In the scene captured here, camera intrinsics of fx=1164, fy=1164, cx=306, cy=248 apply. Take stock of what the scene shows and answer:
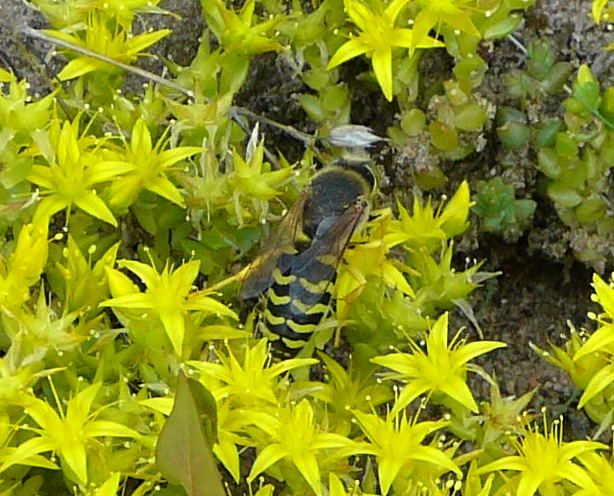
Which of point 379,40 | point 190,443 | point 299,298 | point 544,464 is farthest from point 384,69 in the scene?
point 190,443

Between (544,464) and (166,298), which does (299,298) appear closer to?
(166,298)

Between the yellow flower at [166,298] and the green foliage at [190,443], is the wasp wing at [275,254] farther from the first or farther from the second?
the green foliage at [190,443]

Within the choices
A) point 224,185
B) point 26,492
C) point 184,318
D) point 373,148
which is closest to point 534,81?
point 373,148

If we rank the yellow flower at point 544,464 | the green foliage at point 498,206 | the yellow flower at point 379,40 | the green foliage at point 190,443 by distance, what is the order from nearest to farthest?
the green foliage at point 190,443 < the yellow flower at point 544,464 < the yellow flower at point 379,40 < the green foliage at point 498,206

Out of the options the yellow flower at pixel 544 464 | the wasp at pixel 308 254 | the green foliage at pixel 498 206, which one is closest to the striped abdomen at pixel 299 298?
the wasp at pixel 308 254

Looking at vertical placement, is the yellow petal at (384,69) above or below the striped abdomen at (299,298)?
Answer: above

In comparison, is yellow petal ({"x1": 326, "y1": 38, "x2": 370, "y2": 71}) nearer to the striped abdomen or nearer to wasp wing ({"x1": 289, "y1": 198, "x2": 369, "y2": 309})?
wasp wing ({"x1": 289, "y1": 198, "x2": 369, "y2": 309})

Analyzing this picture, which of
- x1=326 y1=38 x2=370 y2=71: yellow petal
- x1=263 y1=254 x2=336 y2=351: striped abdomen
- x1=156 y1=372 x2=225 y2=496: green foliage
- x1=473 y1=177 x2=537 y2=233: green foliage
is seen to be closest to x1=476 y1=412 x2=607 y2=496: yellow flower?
x1=263 y1=254 x2=336 y2=351: striped abdomen
